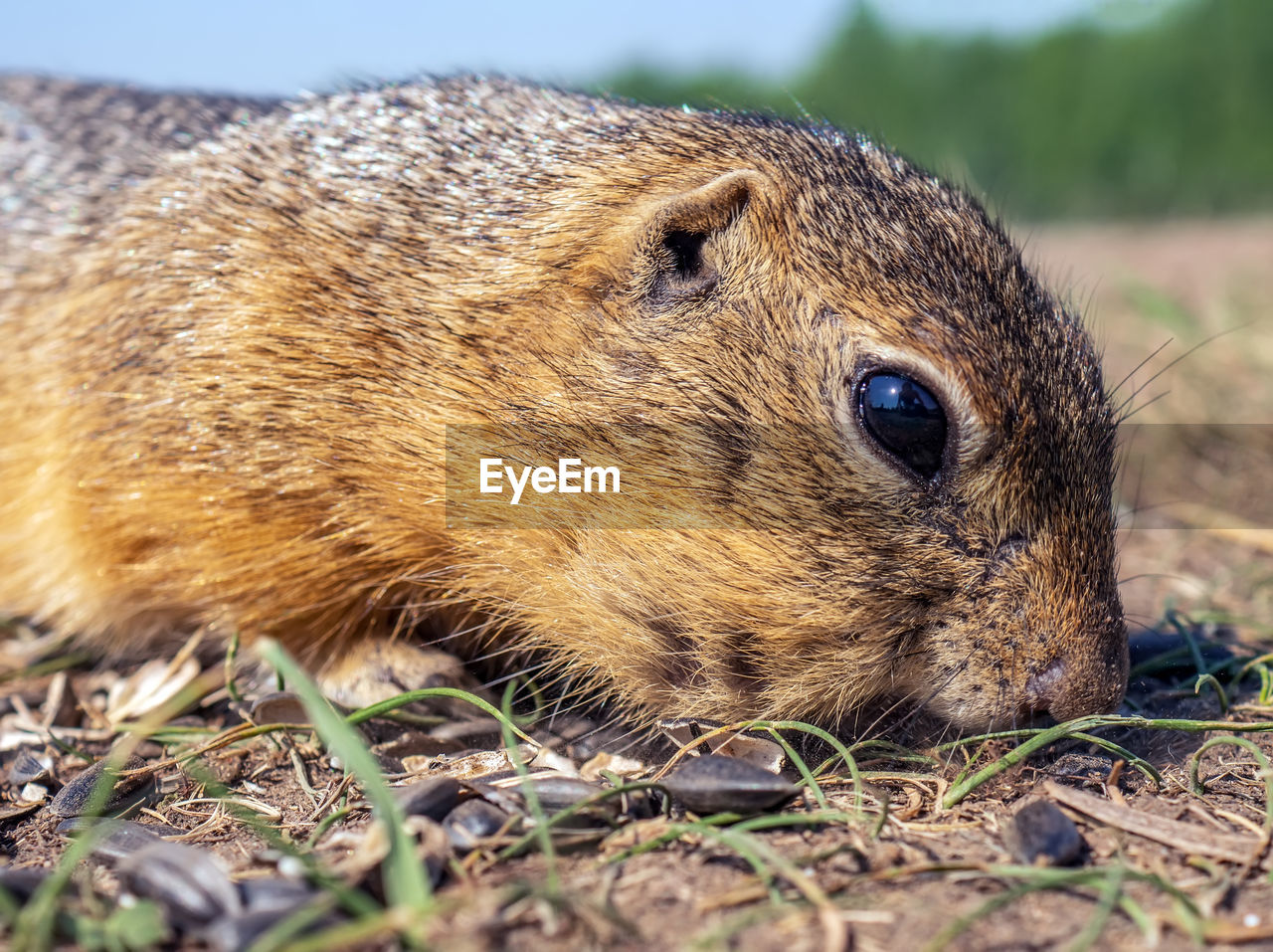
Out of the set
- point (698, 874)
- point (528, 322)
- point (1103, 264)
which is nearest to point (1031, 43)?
point (1103, 264)

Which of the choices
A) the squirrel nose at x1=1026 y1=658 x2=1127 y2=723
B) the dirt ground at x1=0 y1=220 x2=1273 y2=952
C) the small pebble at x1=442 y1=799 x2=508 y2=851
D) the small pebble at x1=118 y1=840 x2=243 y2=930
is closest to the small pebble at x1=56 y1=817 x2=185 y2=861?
the dirt ground at x1=0 y1=220 x2=1273 y2=952

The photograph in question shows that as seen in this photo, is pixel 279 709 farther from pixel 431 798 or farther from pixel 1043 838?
pixel 1043 838

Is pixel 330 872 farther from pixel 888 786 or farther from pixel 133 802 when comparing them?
pixel 888 786

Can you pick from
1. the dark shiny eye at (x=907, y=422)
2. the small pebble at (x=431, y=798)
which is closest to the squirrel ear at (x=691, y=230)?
the dark shiny eye at (x=907, y=422)

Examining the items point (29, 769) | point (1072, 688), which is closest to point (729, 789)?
point (1072, 688)

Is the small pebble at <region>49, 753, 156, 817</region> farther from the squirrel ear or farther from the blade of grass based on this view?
the squirrel ear

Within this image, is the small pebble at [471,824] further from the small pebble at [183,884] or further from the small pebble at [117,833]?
the small pebble at [117,833]
